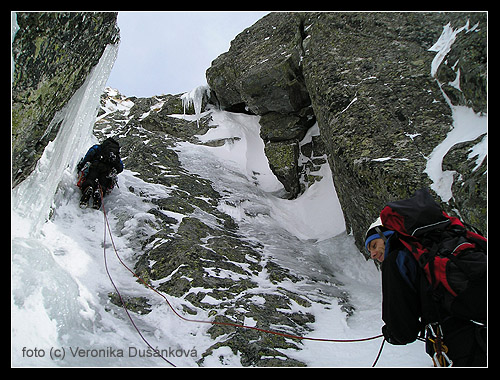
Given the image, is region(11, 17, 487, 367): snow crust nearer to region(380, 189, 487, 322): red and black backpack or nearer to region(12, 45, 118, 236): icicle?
region(12, 45, 118, 236): icicle

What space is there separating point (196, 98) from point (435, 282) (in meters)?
17.0

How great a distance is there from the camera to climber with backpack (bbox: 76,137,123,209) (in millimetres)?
8578

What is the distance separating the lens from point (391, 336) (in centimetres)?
278

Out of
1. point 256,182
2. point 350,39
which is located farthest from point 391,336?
point 256,182

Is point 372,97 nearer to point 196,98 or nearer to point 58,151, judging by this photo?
point 58,151

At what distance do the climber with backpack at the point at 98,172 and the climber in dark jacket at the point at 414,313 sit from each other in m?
7.80

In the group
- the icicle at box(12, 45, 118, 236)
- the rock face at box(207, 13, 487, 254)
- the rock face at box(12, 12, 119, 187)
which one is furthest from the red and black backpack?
the icicle at box(12, 45, 118, 236)

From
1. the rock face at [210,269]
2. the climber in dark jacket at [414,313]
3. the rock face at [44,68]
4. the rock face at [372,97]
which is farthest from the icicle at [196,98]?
the climber in dark jacket at [414,313]

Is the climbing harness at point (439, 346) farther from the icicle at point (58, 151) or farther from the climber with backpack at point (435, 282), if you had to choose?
the icicle at point (58, 151)

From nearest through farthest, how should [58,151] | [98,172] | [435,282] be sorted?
[435,282] → [58,151] → [98,172]

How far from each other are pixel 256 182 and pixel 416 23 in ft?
25.5

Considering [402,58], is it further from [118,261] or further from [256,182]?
[118,261]

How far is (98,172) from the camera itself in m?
8.75

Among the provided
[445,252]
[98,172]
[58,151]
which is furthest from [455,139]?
[98,172]
